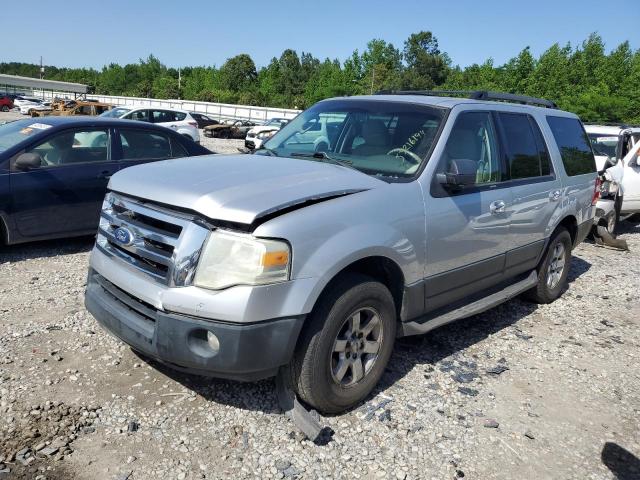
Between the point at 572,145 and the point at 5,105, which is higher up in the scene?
the point at 572,145

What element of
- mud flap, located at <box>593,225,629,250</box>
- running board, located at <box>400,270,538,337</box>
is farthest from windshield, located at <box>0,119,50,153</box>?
mud flap, located at <box>593,225,629,250</box>

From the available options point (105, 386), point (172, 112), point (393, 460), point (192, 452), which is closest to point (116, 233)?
point (105, 386)

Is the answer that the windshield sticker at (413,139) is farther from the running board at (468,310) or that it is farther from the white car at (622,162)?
the white car at (622,162)

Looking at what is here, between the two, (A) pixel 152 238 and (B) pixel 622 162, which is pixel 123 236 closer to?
(A) pixel 152 238

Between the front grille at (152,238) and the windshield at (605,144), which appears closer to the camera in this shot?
the front grille at (152,238)

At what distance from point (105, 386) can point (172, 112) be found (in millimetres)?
20365

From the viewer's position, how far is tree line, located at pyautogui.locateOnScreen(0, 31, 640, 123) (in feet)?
119

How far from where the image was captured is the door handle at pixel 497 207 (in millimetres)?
4219

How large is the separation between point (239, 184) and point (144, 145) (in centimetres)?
457

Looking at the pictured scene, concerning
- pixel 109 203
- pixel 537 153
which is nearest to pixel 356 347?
pixel 109 203

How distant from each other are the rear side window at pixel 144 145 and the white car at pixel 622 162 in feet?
22.5

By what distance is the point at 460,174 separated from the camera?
3621mm

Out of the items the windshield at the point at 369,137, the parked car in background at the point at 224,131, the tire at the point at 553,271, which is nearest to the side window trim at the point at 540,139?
the tire at the point at 553,271

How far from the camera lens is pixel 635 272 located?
7395 mm
